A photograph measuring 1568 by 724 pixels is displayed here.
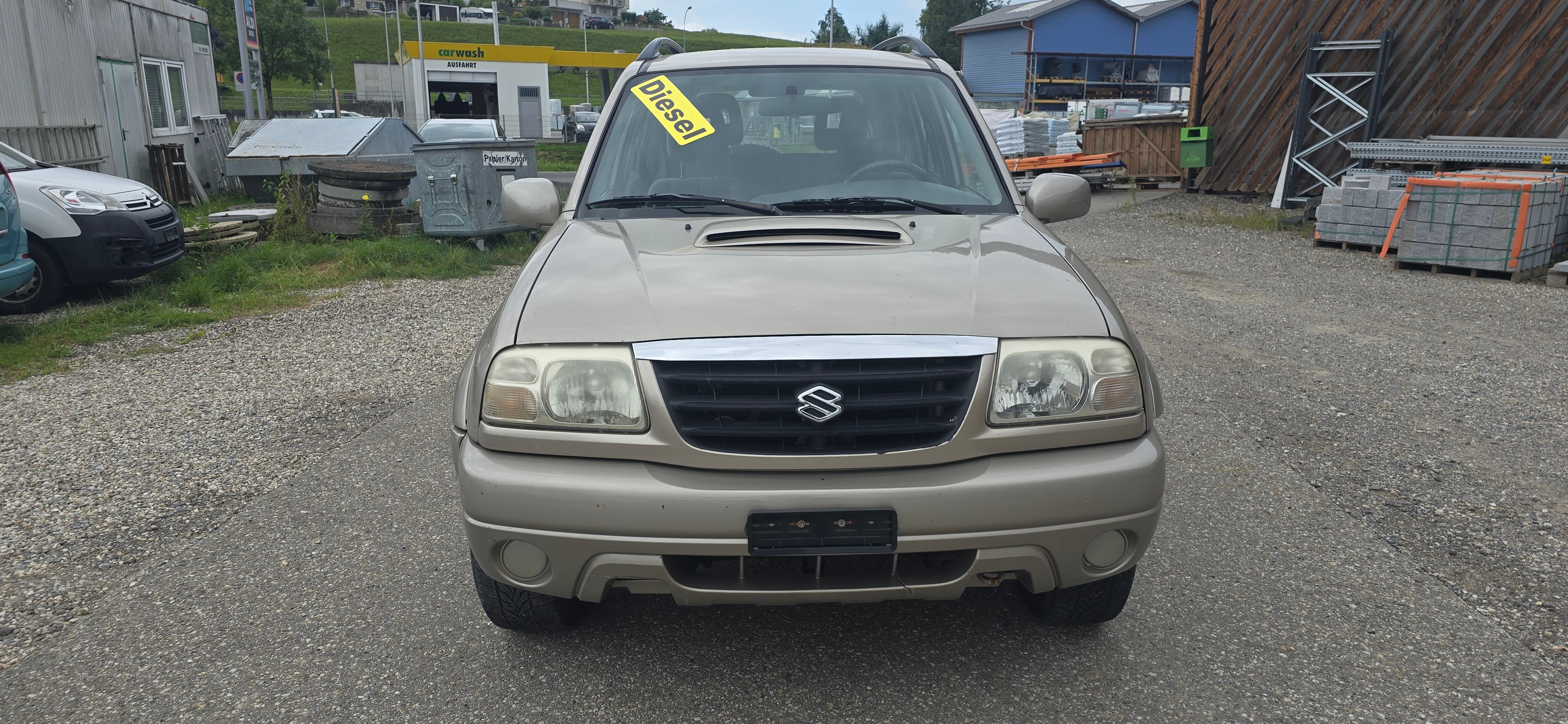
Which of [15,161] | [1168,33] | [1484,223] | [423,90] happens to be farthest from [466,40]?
[1484,223]

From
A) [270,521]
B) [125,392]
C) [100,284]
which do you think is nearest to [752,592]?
[270,521]

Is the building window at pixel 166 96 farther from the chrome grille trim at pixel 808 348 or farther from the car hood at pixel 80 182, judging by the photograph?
the chrome grille trim at pixel 808 348

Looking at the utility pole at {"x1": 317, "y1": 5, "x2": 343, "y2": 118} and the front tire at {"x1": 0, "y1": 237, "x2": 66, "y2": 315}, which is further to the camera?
the utility pole at {"x1": 317, "y1": 5, "x2": 343, "y2": 118}

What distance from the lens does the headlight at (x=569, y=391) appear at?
7.82 feet

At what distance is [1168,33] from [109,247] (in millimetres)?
55545

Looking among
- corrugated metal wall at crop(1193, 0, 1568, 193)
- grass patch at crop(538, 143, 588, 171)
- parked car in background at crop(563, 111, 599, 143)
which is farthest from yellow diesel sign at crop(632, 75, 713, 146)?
parked car in background at crop(563, 111, 599, 143)

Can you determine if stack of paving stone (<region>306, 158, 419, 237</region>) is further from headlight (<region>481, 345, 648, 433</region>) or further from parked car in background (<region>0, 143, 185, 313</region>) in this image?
headlight (<region>481, 345, 648, 433</region>)

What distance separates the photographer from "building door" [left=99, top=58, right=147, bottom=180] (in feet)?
47.8

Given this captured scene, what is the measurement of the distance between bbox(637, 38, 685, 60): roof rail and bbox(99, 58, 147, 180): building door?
13029mm

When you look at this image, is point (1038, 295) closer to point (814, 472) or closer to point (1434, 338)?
point (814, 472)

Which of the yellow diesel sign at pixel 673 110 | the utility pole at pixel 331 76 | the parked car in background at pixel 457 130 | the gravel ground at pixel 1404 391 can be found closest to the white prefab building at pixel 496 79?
the utility pole at pixel 331 76

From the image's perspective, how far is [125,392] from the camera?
595 cm

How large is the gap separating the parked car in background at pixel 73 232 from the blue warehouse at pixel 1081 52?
46360mm

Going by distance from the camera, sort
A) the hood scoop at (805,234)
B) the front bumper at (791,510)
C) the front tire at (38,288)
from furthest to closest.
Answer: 1. the front tire at (38,288)
2. the hood scoop at (805,234)
3. the front bumper at (791,510)
